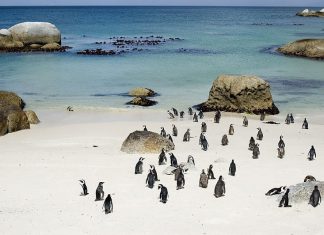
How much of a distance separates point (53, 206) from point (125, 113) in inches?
696

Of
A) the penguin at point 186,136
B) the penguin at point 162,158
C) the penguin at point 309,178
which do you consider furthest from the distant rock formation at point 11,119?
the penguin at point 309,178

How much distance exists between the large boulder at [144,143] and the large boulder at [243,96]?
38.6 feet

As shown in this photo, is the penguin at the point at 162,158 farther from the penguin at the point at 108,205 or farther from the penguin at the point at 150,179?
the penguin at the point at 108,205

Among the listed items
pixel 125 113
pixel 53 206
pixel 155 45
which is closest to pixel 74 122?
pixel 125 113

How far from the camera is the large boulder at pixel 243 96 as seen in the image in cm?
3272

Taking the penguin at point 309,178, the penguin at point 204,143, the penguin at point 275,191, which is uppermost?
the penguin at point 309,178

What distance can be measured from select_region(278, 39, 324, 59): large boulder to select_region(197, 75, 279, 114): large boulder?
1324 inches

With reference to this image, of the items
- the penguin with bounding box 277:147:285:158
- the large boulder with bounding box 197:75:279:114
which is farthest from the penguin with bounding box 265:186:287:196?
the large boulder with bounding box 197:75:279:114

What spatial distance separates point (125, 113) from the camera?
3306 centimetres

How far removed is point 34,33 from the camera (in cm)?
7294

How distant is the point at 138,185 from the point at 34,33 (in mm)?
59694

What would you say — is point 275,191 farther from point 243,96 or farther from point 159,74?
point 159,74

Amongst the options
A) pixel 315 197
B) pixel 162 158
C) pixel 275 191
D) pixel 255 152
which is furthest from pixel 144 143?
pixel 315 197

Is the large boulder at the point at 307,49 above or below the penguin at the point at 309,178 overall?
above
